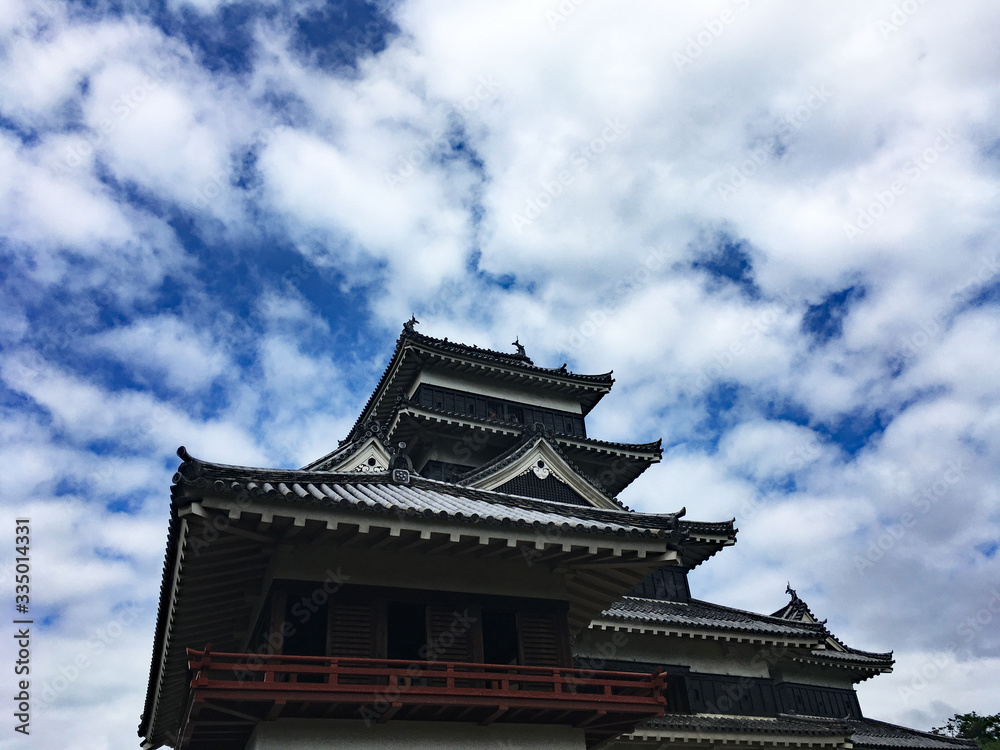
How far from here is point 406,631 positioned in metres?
12.0

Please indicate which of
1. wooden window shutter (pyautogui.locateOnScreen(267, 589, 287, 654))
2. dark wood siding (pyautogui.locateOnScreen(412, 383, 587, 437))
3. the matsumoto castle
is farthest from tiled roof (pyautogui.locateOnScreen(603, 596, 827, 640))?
wooden window shutter (pyautogui.locateOnScreen(267, 589, 287, 654))

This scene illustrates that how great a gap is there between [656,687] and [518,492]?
13778 millimetres

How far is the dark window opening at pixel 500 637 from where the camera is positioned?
41.4 ft

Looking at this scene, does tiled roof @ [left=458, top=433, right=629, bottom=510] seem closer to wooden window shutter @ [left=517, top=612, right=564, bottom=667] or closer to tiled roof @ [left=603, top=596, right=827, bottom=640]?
tiled roof @ [left=603, top=596, right=827, bottom=640]

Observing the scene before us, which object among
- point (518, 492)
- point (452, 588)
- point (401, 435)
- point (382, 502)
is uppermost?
point (401, 435)

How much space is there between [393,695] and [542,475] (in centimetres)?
1651

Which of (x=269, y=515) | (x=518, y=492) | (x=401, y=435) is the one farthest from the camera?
(x=401, y=435)

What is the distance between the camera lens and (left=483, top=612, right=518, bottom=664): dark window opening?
1263 cm

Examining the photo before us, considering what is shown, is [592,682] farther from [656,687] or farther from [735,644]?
[735,644]

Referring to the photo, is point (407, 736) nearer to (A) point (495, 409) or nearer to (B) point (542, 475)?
(B) point (542, 475)

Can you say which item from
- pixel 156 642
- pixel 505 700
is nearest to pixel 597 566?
pixel 505 700

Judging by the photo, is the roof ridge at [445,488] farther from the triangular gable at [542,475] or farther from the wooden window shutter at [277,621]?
the triangular gable at [542,475]

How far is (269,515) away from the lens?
10.3 meters

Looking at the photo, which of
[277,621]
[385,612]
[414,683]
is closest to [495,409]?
[385,612]
